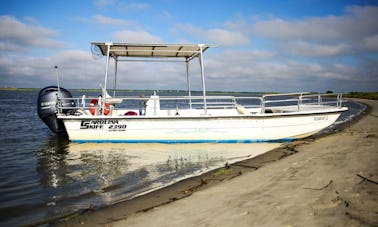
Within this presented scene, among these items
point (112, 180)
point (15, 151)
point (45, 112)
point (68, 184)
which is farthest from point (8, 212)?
point (45, 112)

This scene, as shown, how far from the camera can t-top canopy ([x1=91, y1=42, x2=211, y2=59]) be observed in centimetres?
948

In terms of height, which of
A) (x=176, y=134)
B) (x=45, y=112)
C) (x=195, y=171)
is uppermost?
(x=45, y=112)

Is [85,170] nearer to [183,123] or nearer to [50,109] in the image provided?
[183,123]

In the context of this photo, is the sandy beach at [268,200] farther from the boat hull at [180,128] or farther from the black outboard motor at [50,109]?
the black outboard motor at [50,109]

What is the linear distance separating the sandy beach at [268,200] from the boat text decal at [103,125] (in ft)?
15.9

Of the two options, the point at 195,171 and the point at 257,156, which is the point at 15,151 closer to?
the point at 195,171

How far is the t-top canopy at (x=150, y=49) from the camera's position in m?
9.48

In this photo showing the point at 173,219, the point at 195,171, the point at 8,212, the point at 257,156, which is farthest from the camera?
the point at 257,156

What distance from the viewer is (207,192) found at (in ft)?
15.2

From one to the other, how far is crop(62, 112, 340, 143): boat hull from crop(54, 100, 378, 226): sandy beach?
386 centimetres

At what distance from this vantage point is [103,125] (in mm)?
9906

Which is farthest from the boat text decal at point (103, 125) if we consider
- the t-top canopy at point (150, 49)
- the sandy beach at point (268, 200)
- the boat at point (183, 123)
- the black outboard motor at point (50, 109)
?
the sandy beach at point (268, 200)

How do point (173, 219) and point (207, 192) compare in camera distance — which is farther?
point (207, 192)

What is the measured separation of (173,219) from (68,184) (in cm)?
341
